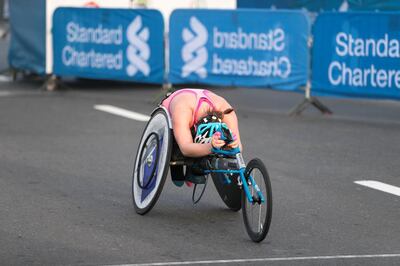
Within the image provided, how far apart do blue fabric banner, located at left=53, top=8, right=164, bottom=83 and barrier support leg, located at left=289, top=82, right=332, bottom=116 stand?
2600 millimetres

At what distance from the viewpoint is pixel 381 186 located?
9.70 meters

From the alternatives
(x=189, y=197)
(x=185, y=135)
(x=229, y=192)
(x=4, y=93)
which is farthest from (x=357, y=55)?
(x=185, y=135)

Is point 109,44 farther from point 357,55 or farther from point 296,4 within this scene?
point 357,55

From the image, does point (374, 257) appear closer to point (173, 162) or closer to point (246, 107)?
point (173, 162)

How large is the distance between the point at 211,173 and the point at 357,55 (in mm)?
6715

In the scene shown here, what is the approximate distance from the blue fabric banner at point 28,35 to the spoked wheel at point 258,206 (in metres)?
11.2

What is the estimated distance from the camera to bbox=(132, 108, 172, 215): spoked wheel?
26.4ft

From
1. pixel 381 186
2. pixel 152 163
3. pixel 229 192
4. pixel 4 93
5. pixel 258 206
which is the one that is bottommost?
pixel 4 93

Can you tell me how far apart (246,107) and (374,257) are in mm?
8956

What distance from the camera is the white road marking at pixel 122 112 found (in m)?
14.4

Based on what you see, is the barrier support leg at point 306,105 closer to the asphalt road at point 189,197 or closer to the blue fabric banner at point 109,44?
the asphalt road at point 189,197

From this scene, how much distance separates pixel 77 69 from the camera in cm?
1775

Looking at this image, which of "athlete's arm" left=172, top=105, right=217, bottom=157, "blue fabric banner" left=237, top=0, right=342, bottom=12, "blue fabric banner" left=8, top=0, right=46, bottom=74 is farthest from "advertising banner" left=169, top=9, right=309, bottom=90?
"athlete's arm" left=172, top=105, right=217, bottom=157

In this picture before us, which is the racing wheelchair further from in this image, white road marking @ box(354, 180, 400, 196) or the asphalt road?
white road marking @ box(354, 180, 400, 196)
